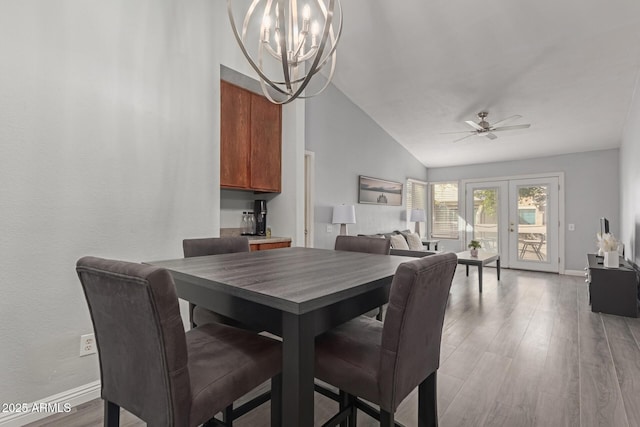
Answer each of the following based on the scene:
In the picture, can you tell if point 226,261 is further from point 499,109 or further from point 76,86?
point 499,109

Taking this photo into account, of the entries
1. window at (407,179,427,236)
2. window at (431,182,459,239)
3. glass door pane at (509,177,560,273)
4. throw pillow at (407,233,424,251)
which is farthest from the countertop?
glass door pane at (509,177,560,273)

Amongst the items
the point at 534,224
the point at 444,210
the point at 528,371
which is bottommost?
the point at 528,371

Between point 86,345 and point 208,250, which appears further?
point 208,250

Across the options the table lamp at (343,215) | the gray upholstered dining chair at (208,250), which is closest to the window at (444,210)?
the table lamp at (343,215)

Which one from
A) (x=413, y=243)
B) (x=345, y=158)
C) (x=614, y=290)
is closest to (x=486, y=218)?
(x=413, y=243)

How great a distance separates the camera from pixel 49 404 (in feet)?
5.99

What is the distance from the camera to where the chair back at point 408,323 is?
1.04m

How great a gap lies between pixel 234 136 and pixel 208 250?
1437mm

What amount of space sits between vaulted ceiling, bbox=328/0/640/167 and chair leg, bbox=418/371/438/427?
322cm

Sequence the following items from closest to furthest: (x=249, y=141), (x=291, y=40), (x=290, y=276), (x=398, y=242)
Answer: (x=290, y=276), (x=291, y=40), (x=249, y=141), (x=398, y=242)

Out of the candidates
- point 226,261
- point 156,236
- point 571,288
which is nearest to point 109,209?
point 156,236

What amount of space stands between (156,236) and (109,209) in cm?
37

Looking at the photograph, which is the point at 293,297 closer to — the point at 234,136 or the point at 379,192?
the point at 234,136

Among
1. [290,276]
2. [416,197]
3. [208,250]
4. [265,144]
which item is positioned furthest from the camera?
[416,197]
